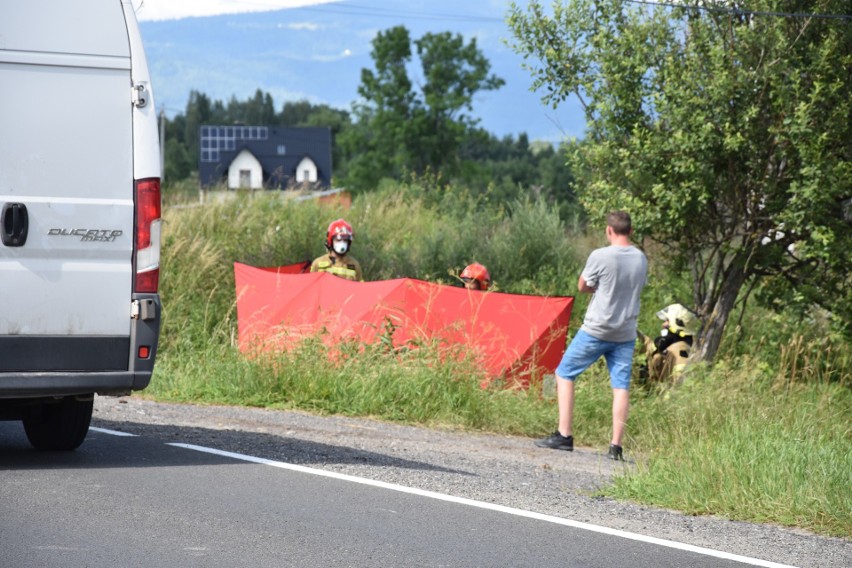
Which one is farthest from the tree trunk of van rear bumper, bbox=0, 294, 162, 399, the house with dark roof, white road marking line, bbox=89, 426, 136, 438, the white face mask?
the house with dark roof

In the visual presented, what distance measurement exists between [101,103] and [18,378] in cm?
168

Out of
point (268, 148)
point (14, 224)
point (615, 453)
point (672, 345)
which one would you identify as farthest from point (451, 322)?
point (268, 148)

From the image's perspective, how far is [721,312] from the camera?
14859mm

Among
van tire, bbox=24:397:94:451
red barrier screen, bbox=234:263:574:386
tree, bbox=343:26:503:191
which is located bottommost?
van tire, bbox=24:397:94:451

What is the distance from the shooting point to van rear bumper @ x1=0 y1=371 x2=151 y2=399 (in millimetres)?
7691

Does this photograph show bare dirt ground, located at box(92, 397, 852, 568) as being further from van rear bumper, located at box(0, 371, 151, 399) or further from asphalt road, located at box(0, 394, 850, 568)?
van rear bumper, located at box(0, 371, 151, 399)

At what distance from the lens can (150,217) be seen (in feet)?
26.2

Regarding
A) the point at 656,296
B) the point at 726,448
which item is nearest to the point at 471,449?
the point at 726,448

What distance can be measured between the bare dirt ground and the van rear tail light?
5.20 ft

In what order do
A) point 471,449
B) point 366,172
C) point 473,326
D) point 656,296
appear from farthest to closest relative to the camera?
1. point 366,172
2. point 656,296
3. point 473,326
4. point 471,449

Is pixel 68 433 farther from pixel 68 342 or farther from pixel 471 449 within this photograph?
pixel 471 449

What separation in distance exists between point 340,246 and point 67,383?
7.49m

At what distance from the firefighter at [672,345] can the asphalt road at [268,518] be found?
553 cm

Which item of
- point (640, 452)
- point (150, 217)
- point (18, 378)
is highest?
point (150, 217)
